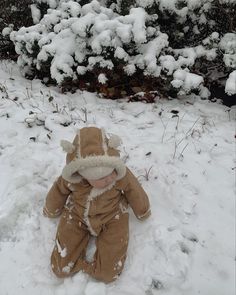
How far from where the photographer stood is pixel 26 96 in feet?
15.8

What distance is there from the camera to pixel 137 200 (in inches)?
123

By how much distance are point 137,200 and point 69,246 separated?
0.66 metres

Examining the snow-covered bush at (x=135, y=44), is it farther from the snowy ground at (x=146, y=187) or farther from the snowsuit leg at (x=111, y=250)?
the snowsuit leg at (x=111, y=250)

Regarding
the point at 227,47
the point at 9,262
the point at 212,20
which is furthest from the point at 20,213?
the point at 212,20

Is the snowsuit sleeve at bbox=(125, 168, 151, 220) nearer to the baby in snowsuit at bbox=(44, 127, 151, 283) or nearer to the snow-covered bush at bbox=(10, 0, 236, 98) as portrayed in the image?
the baby in snowsuit at bbox=(44, 127, 151, 283)

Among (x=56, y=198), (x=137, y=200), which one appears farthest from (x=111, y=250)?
(x=56, y=198)

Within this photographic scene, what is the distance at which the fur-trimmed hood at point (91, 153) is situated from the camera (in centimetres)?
277

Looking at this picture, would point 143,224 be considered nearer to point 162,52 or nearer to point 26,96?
point 162,52

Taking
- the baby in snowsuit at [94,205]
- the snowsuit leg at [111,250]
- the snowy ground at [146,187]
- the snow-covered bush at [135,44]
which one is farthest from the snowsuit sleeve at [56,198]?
the snow-covered bush at [135,44]

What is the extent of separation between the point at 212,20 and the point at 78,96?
1.88 m

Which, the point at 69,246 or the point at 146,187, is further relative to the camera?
the point at 146,187

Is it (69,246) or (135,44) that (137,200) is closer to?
(69,246)

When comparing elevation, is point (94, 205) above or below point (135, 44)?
below

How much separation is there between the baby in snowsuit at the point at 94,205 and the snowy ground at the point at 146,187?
12 centimetres
